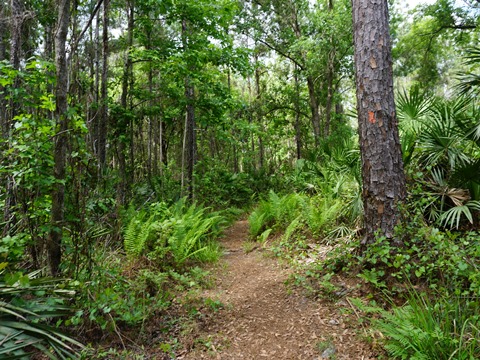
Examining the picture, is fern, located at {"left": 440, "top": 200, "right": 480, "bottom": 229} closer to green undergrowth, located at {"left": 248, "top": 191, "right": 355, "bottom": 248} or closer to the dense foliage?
the dense foliage

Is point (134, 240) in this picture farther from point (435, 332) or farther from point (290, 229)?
point (435, 332)

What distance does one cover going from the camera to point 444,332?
2256 millimetres

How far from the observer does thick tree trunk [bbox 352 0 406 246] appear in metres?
3.49

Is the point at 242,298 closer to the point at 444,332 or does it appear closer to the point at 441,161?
the point at 444,332

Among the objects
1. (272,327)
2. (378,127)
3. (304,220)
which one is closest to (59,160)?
(272,327)

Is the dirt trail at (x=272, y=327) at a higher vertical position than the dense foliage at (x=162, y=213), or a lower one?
lower

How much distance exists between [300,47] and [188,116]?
5812 mm

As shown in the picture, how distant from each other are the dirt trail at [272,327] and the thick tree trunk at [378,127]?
44.3 inches

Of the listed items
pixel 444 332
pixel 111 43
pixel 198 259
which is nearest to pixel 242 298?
pixel 198 259

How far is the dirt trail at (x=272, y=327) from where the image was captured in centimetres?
279

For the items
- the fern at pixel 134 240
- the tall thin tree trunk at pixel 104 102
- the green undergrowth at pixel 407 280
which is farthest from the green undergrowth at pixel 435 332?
the tall thin tree trunk at pixel 104 102

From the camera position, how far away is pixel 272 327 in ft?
10.6

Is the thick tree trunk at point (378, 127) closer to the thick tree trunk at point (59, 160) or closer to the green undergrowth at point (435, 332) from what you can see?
the green undergrowth at point (435, 332)

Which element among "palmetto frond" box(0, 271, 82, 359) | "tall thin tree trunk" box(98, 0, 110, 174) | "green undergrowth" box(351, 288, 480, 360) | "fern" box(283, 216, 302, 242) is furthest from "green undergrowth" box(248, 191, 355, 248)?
"tall thin tree trunk" box(98, 0, 110, 174)
